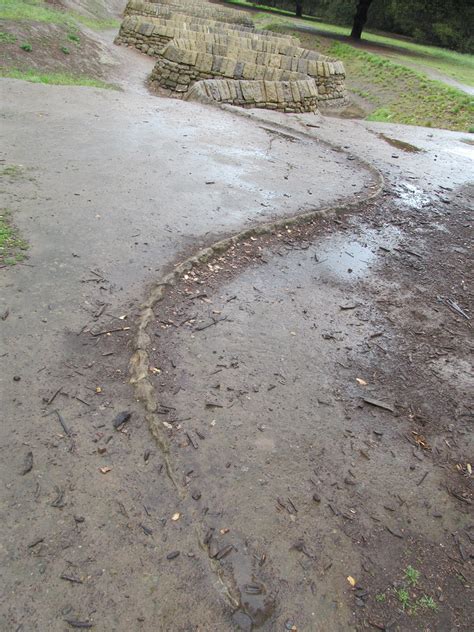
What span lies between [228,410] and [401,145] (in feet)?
32.1

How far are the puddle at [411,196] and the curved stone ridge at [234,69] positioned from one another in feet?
19.3

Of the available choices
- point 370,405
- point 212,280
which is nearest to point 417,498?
point 370,405

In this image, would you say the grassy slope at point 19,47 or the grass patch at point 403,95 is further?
the grass patch at point 403,95

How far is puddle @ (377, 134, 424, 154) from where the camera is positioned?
10750 millimetres

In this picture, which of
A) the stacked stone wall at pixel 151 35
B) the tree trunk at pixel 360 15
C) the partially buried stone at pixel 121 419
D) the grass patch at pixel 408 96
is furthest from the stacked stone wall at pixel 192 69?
the tree trunk at pixel 360 15

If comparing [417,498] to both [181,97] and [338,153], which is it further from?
[181,97]

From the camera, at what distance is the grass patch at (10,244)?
4395 mm

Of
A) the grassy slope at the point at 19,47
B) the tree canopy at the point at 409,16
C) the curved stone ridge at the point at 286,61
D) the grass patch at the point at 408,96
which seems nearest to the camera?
the grassy slope at the point at 19,47

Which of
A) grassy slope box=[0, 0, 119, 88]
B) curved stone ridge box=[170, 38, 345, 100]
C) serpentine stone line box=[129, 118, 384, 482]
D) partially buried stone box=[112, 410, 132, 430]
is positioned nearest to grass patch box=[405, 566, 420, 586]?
serpentine stone line box=[129, 118, 384, 482]

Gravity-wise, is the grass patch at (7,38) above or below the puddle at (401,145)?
above

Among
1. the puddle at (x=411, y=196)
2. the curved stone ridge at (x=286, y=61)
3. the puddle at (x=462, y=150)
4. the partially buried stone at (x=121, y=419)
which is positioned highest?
the curved stone ridge at (x=286, y=61)

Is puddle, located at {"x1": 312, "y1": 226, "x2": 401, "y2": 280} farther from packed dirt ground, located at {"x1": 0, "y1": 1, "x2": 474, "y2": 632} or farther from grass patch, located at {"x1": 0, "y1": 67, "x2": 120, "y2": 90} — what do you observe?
grass patch, located at {"x1": 0, "y1": 67, "x2": 120, "y2": 90}

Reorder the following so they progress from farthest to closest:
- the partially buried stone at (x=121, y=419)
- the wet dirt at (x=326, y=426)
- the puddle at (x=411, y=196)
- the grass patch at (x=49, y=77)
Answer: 1. the grass patch at (x=49, y=77)
2. the puddle at (x=411, y=196)
3. the partially buried stone at (x=121, y=419)
4. the wet dirt at (x=326, y=426)

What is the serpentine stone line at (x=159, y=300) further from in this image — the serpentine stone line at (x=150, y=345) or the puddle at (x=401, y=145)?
the puddle at (x=401, y=145)
